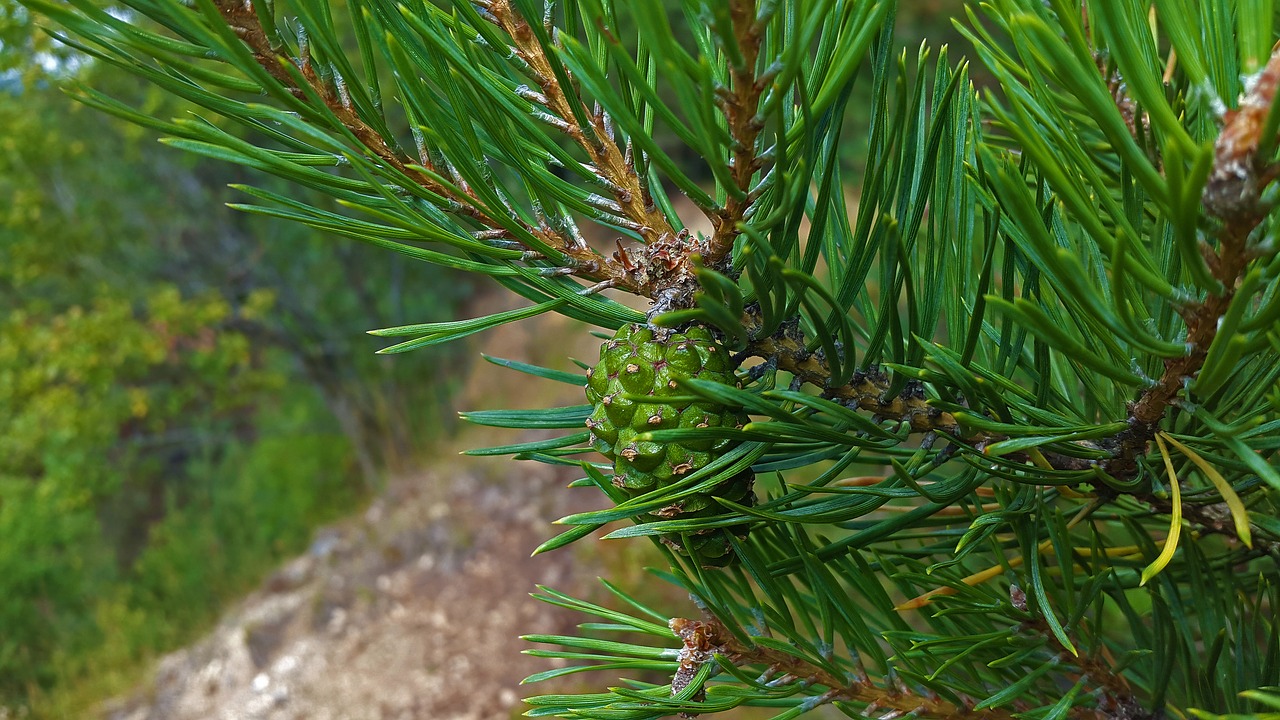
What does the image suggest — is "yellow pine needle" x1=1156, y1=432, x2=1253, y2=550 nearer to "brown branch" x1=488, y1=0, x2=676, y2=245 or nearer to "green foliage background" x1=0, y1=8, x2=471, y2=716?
"brown branch" x1=488, y1=0, x2=676, y2=245

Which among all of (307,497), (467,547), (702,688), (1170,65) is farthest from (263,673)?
(1170,65)

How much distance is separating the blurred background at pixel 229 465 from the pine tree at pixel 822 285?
2472 millimetres

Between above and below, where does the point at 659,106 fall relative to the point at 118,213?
below

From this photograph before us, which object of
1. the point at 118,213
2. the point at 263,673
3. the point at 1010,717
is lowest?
the point at 263,673

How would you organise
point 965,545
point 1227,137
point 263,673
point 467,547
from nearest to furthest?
point 1227,137 → point 965,545 → point 263,673 → point 467,547

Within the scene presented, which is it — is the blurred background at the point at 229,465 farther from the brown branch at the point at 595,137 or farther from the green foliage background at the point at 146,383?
the brown branch at the point at 595,137

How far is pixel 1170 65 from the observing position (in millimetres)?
556

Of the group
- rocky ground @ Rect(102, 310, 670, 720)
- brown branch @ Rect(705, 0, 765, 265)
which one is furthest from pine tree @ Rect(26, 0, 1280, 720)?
rocky ground @ Rect(102, 310, 670, 720)

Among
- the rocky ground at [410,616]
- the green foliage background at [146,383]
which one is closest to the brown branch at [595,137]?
the rocky ground at [410,616]

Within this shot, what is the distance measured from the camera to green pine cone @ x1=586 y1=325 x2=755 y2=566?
1.28 feet

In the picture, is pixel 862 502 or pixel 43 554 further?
pixel 43 554

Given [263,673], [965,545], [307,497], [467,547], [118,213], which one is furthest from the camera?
[307,497]

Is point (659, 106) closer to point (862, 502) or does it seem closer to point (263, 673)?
point (862, 502)

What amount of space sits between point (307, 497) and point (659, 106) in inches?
208
